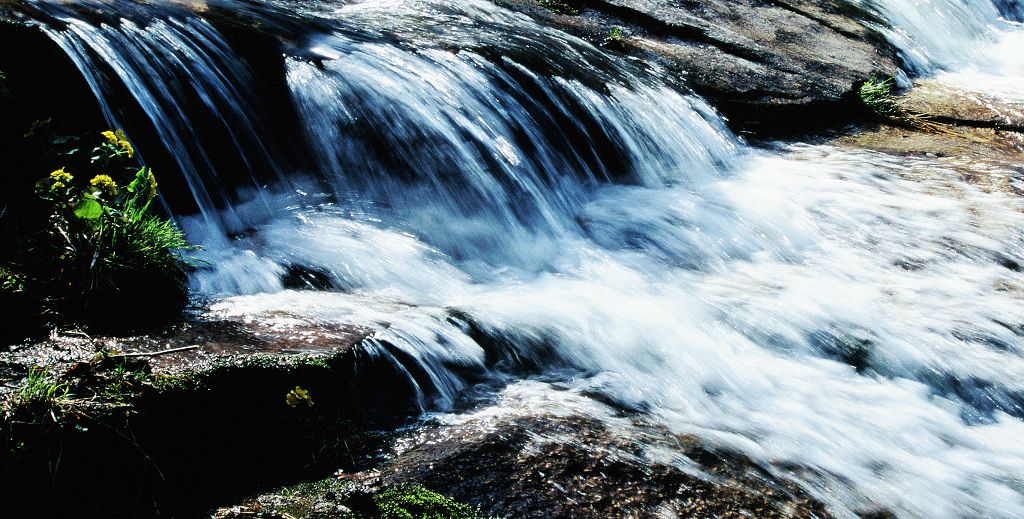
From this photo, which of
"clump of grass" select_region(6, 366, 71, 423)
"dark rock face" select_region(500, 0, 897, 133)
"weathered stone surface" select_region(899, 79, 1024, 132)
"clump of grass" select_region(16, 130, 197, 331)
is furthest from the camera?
"weathered stone surface" select_region(899, 79, 1024, 132)

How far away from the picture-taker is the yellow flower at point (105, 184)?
339cm

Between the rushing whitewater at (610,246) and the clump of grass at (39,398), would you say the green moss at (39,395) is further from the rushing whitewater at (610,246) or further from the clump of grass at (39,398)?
the rushing whitewater at (610,246)

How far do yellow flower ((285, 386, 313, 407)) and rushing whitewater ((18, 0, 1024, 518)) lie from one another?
445mm

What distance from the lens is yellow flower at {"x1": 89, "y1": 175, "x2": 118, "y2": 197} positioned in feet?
11.1

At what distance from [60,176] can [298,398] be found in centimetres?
138

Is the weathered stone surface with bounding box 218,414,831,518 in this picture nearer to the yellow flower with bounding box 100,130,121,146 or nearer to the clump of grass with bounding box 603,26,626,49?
the yellow flower with bounding box 100,130,121,146

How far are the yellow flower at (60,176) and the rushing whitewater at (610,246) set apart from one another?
0.68 metres

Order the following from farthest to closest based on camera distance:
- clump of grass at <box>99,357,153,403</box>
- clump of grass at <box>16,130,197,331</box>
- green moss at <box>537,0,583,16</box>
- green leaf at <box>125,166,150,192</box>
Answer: green moss at <box>537,0,583,16</box> < green leaf at <box>125,166,150,192</box> < clump of grass at <box>16,130,197,331</box> < clump of grass at <box>99,357,153,403</box>

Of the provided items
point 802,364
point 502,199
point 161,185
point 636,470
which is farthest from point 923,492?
point 161,185

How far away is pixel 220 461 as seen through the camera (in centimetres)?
286

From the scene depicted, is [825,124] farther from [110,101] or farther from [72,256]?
[72,256]

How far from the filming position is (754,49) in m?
7.94

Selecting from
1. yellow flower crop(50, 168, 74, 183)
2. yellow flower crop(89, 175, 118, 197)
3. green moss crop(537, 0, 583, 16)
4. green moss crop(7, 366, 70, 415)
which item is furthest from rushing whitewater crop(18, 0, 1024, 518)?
green moss crop(537, 0, 583, 16)

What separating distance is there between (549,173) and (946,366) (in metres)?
2.66
